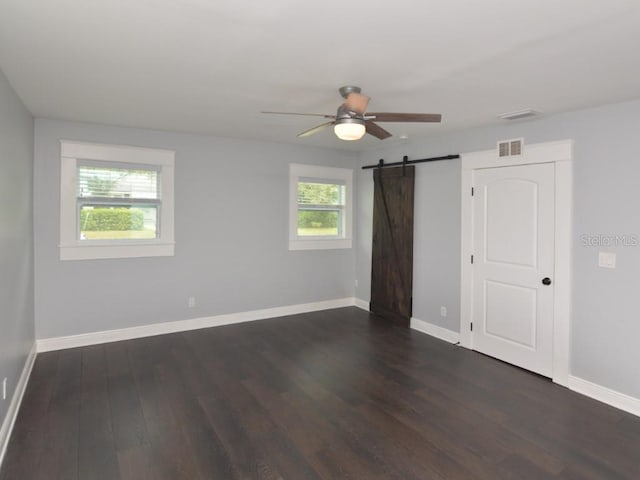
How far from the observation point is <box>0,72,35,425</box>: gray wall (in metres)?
2.60

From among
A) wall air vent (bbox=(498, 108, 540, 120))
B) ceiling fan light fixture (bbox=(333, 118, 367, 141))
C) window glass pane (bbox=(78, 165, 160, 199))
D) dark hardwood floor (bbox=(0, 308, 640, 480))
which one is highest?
wall air vent (bbox=(498, 108, 540, 120))

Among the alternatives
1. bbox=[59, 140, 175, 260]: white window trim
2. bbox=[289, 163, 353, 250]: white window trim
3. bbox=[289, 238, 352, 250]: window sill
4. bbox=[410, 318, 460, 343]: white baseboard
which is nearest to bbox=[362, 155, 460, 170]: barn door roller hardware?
bbox=[289, 163, 353, 250]: white window trim

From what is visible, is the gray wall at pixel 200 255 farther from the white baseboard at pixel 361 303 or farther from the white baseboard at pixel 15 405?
the white baseboard at pixel 15 405

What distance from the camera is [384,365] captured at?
3840 millimetres

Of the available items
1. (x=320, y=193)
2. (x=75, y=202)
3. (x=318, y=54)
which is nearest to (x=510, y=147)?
(x=318, y=54)

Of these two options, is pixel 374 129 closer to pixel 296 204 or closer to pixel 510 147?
pixel 510 147

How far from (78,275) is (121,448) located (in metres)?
2.45

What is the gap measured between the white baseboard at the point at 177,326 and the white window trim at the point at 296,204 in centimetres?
90

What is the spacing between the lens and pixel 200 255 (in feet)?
16.1

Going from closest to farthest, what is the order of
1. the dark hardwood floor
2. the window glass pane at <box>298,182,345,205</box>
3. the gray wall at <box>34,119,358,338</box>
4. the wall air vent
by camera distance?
the dark hardwood floor
the wall air vent
the gray wall at <box>34,119,358,338</box>
the window glass pane at <box>298,182,345,205</box>

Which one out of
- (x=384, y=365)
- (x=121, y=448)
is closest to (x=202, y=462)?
(x=121, y=448)

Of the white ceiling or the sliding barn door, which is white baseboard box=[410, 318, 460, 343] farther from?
the white ceiling

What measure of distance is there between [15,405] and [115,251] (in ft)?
6.21

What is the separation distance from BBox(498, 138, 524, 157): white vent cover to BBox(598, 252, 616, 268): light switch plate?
1206mm
